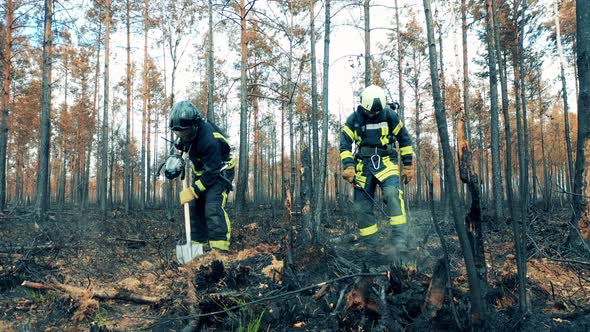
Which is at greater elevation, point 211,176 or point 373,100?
point 373,100

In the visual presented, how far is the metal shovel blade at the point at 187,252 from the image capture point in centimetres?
423

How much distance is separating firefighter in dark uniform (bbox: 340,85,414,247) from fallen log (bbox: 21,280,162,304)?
101 inches

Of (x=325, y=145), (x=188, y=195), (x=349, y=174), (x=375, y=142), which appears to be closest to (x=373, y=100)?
(x=375, y=142)

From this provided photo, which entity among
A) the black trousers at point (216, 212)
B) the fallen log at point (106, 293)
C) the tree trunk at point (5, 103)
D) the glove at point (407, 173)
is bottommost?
the fallen log at point (106, 293)

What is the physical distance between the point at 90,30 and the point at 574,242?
1771 centimetres

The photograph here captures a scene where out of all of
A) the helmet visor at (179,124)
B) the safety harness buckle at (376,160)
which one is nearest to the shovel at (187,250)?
the helmet visor at (179,124)

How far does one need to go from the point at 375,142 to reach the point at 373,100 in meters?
0.53

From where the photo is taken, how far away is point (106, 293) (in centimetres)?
276

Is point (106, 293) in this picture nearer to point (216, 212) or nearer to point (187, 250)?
point (187, 250)

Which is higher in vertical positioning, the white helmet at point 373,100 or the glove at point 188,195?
the white helmet at point 373,100

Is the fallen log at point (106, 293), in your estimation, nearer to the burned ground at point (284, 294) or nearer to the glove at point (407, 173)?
the burned ground at point (284, 294)

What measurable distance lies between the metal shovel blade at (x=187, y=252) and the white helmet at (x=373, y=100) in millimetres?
2627

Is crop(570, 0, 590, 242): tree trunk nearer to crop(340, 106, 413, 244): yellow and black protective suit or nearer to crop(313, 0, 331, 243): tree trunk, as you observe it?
crop(340, 106, 413, 244): yellow and black protective suit

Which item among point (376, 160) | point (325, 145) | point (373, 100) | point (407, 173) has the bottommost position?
point (407, 173)
